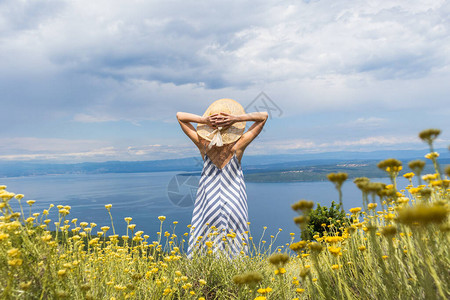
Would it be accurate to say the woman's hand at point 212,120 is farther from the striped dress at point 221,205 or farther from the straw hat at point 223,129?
the striped dress at point 221,205

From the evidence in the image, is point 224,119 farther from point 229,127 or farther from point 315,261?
point 315,261

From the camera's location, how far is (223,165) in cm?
526

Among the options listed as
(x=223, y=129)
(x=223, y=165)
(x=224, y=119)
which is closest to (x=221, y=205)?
(x=223, y=165)

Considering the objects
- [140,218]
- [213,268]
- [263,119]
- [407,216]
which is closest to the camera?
[407,216]

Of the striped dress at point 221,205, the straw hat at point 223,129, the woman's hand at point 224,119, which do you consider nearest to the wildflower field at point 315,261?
the striped dress at point 221,205

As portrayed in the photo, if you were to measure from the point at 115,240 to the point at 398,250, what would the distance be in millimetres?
2700

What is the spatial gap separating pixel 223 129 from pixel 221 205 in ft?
4.45

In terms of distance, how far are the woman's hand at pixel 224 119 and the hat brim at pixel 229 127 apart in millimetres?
157

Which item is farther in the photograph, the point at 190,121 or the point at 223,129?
the point at 190,121

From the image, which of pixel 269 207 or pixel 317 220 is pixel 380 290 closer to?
pixel 317 220

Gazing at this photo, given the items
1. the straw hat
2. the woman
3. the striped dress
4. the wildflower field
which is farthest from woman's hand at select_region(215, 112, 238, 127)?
the wildflower field

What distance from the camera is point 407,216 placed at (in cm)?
117

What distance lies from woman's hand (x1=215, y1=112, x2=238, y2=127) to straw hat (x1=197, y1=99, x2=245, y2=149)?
0.13 metres

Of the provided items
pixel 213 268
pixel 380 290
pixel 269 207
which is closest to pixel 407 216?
pixel 380 290
